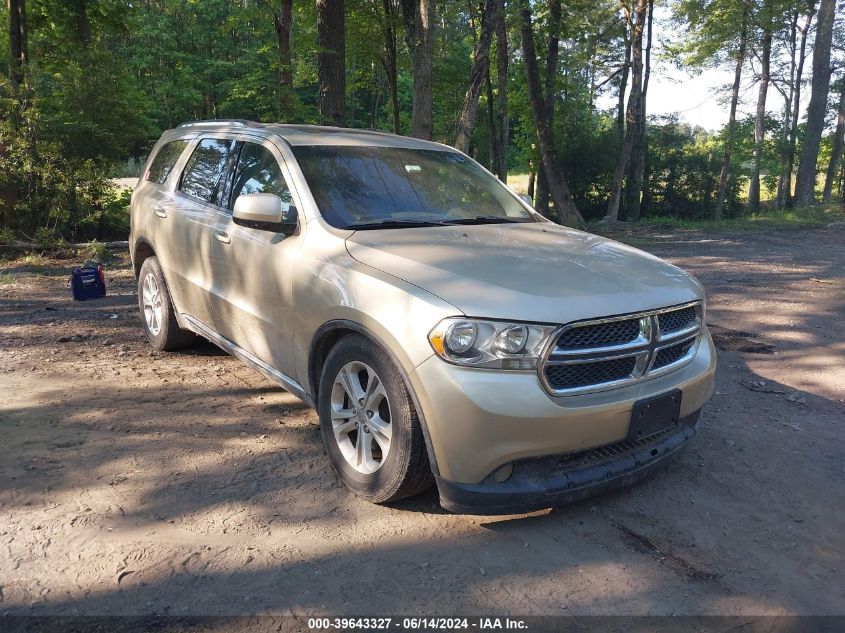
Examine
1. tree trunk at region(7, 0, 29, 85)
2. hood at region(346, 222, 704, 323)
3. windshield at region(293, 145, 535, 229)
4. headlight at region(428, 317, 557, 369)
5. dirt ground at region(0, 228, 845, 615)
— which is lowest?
dirt ground at region(0, 228, 845, 615)

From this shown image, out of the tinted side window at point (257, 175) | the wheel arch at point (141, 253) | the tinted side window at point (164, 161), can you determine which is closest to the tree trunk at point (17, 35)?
the tinted side window at point (164, 161)

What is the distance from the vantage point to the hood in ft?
8.90

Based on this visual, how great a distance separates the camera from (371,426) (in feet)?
10.1

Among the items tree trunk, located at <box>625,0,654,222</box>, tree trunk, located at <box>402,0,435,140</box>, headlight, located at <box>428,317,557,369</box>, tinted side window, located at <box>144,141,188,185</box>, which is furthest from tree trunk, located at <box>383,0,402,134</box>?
headlight, located at <box>428,317,557,369</box>

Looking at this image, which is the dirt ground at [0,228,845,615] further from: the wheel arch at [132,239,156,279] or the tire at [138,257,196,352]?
the wheel arch at [132,239,156,279]

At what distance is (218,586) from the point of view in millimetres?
2566

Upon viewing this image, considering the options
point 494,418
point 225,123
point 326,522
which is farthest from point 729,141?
point 326,522

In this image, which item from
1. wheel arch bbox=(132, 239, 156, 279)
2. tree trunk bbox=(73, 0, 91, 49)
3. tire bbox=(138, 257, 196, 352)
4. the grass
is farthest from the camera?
the grass

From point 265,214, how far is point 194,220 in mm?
1413

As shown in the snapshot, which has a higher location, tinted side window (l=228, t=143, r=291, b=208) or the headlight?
tinted side window (l=228, t=143, r=291, b=208)

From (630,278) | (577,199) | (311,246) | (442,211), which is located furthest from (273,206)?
(577,199)

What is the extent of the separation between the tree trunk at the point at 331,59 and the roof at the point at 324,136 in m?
7.12

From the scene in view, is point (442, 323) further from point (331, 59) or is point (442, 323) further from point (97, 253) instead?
point (331, 59)

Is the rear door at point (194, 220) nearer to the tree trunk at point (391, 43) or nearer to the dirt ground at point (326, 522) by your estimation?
the dirt ground at point (326, 522)
